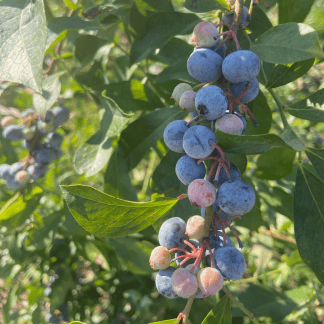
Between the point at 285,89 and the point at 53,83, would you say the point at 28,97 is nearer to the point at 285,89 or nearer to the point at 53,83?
the point at 53,83

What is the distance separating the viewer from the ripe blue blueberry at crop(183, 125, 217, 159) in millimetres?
525

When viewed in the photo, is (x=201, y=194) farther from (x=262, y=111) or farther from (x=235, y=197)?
(x=262, y=111)

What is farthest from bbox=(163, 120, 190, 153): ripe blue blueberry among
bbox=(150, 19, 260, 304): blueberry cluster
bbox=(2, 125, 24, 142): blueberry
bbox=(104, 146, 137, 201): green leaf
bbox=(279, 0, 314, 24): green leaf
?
bbox=(2, 125, 24, 142): blueberry

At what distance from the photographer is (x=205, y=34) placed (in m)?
0.60

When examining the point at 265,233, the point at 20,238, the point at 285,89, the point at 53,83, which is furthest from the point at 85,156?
the point at 285,89

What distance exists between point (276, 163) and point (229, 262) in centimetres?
46

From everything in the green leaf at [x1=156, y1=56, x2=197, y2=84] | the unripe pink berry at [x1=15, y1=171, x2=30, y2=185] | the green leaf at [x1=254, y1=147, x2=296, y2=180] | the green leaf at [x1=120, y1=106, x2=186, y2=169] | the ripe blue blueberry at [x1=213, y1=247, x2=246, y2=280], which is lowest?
the unripe pink berry at [x1=15, y1=171, x2=30, y2=185]

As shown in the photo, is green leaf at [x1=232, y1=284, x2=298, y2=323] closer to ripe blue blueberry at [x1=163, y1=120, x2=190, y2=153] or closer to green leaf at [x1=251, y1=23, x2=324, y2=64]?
ripe blue blueberry at [x1=163, y1=120, x2=190, y2=153]

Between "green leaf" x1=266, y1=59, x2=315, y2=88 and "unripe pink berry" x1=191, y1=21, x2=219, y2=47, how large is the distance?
0.19 m

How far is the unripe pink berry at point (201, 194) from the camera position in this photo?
51 cm

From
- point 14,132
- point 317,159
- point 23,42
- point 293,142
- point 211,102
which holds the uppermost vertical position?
point 23,42

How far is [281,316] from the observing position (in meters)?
1.22

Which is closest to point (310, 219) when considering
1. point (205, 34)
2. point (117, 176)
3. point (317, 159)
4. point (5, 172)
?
point (317, 159)

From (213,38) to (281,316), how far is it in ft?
3.60
